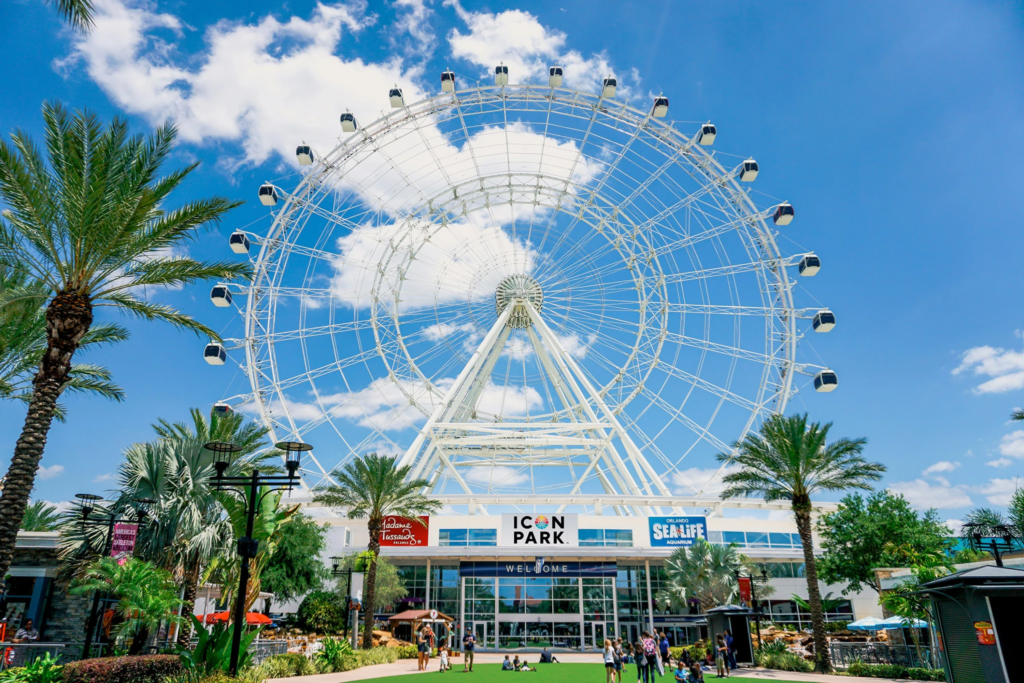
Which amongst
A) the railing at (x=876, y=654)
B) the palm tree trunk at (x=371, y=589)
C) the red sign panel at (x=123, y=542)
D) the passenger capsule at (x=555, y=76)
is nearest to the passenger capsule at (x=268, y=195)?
the passenger capsule at (x=555, y=76)

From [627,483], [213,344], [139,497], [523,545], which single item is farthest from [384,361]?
[139,497]

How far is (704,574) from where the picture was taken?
34.3 metres

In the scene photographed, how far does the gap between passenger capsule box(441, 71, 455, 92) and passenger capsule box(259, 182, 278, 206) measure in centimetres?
1082

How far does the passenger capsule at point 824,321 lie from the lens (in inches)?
1395

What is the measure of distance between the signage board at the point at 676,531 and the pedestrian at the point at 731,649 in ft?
39.1

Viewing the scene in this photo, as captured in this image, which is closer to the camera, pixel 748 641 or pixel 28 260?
pixel 28 260

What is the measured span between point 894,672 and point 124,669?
2176 cm

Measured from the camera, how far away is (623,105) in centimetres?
3744

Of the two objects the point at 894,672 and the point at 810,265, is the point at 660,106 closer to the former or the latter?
the point at 810,265

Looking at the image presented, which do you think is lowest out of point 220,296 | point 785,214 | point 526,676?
point 526,676

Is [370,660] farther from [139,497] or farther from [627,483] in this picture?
[627,483]

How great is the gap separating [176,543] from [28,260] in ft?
29.1

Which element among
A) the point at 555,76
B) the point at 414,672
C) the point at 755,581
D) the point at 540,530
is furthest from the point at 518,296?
the point at 414,672

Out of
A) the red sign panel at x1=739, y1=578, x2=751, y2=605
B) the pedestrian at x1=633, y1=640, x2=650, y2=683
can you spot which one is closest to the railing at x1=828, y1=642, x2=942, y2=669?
the red sign panel at x1=739, y1=578, x2=751, y2=605
